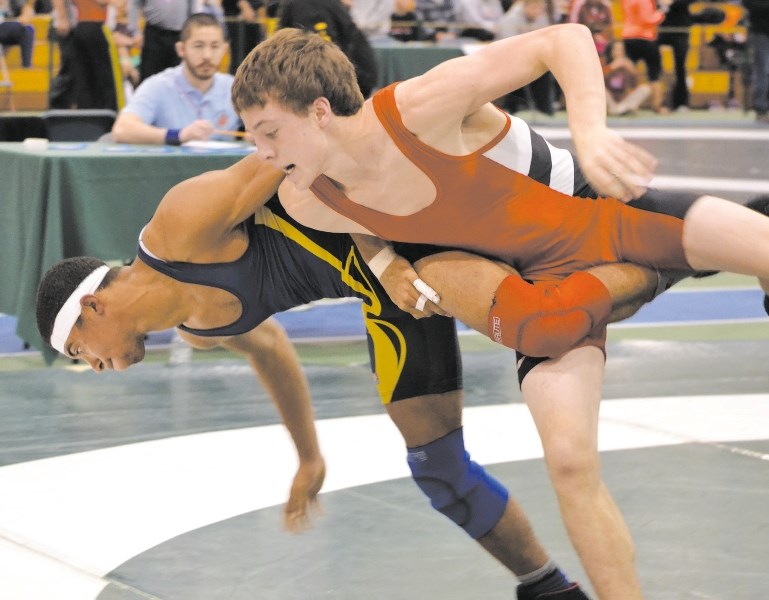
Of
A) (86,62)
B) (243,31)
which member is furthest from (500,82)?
(243,31)

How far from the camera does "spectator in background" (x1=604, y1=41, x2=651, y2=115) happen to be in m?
13.9

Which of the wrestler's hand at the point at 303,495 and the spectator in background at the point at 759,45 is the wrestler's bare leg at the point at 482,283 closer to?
the wrestler's hand at the point at 303,495

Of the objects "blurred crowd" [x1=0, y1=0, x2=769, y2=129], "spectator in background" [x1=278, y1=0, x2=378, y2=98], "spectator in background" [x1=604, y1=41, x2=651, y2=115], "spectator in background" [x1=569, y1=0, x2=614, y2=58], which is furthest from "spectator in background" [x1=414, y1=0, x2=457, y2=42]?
"spectator in background" [x1=278, y1=0, x2=378, y2=98]

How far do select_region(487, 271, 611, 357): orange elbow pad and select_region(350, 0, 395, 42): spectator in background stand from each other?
989cm

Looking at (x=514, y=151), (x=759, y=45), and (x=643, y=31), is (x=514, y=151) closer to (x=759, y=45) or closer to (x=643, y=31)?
(x=759, y=45)

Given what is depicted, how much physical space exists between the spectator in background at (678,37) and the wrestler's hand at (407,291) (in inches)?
479

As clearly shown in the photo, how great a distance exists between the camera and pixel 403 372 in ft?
9.36

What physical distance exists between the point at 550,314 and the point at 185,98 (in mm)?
3843

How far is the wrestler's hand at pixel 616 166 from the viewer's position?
86.4 inches

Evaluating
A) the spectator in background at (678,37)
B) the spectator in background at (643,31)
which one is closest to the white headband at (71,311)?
the spectator in background at (643,31)

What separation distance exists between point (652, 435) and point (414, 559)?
1334 mm

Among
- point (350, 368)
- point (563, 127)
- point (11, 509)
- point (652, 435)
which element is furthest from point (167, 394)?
point (563, 127)

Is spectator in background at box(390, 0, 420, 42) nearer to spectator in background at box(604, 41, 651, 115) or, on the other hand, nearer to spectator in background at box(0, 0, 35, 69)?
spectator in background at box(604, 41, 651, 115)

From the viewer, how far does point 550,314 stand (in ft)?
7.93
